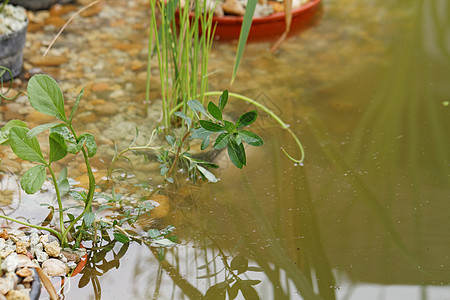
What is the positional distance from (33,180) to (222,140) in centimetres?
42

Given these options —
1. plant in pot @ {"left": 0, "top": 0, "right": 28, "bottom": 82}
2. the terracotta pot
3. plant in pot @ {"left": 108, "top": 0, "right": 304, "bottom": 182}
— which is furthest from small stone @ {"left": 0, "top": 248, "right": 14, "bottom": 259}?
the terracotta pot

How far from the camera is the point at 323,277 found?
1239 mm

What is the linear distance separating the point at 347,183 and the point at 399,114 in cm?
43

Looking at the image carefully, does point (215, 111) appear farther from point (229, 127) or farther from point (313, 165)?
point (313, 165)

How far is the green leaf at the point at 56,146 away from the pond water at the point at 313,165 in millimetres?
265

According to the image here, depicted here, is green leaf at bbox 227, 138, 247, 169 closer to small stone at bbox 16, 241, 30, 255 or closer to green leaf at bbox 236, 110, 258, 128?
green leaf at bbox 236, 110, 258, 128

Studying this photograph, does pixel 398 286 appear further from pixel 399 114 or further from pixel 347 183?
pixel 399 114

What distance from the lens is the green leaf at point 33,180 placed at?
114cm

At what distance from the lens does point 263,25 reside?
2340 millimetres

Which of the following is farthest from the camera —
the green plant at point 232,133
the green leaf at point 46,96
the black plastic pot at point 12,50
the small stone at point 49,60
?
the small stone at point 49,60

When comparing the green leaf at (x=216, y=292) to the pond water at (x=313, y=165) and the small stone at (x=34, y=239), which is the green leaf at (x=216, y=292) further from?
the small stone at (x=34, y=239)

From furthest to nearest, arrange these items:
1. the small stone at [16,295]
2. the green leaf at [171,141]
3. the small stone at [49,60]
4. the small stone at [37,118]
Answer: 1. the small stone at [49,60]
2. the small stone at [37,118]
3. the green leaf at [171,141]
4. the small stone at [16,295]

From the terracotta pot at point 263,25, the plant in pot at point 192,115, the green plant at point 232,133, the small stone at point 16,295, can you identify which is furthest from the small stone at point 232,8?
the small stone at point 16,295

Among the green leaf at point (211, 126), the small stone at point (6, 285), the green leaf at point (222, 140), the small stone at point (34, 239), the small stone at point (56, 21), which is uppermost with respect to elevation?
the green leaf at point (211, 126)
